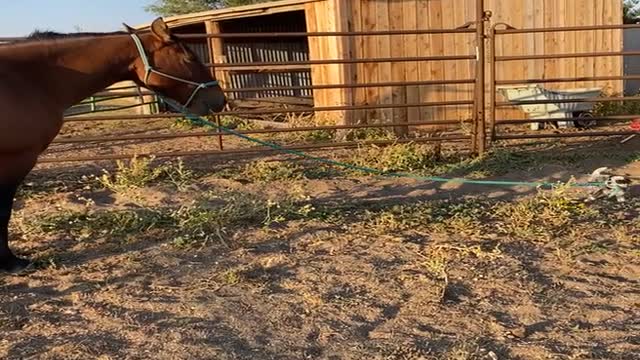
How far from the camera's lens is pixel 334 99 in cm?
943

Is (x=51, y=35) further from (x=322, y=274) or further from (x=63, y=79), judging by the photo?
(x=322, y=274)

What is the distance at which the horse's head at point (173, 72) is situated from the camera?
168 inches

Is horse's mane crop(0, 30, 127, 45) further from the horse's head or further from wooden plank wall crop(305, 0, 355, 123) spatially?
wooden plank wall crop(305, 0, 355, 123)

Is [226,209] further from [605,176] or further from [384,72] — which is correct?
[384,72]

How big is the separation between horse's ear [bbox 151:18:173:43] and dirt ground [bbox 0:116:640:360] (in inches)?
52.5

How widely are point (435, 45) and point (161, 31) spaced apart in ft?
19.1

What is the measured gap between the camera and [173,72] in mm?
4316

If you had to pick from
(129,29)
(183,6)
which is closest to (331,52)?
(129,29)

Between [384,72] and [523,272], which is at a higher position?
[384,72]

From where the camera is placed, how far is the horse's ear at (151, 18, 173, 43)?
4289 mm

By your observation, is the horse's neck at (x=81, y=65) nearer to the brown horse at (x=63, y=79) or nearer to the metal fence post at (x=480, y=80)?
the brown horse at (x=63, y=79)

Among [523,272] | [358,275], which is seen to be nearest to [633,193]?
[523,272]

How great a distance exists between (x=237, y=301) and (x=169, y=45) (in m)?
1.79

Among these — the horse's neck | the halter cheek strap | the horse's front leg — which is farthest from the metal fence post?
the horse's front leg
